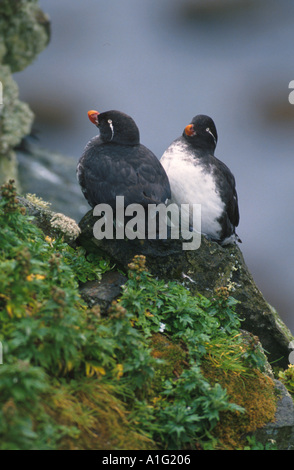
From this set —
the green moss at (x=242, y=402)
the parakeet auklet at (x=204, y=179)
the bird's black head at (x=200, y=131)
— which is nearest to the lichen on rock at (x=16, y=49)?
the parakeet auklet at (x=204, y=179)

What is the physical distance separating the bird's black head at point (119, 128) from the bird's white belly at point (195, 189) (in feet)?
1.87

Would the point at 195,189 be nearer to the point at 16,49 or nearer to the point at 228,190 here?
the point at 228,190

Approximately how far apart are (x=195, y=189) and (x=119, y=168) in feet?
3.23

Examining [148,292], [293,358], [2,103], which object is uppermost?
[2,103]

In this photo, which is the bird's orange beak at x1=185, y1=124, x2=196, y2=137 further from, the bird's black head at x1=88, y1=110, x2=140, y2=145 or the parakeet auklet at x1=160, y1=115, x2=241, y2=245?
the bird's black head at x1=88, y1=110, x2=140, y2=145

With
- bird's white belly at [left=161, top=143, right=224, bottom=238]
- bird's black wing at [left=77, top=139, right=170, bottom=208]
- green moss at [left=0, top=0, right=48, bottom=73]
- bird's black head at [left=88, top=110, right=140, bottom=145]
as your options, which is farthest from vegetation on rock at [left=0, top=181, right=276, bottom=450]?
green moss at [left=0, top=0, right=48, bottom=73]

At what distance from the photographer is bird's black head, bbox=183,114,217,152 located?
209 inches

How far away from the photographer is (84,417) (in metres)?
2.99

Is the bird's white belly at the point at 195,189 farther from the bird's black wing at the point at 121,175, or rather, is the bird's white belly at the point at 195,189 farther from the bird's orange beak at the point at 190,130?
the bird's black wing at the point at 121,175

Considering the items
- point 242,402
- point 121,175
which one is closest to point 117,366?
point 242,402

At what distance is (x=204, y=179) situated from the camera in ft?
16.9

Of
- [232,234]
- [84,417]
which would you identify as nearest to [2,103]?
[232,234]

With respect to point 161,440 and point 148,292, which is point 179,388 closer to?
point 161,440

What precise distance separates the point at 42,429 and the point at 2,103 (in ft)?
A: 13.6
